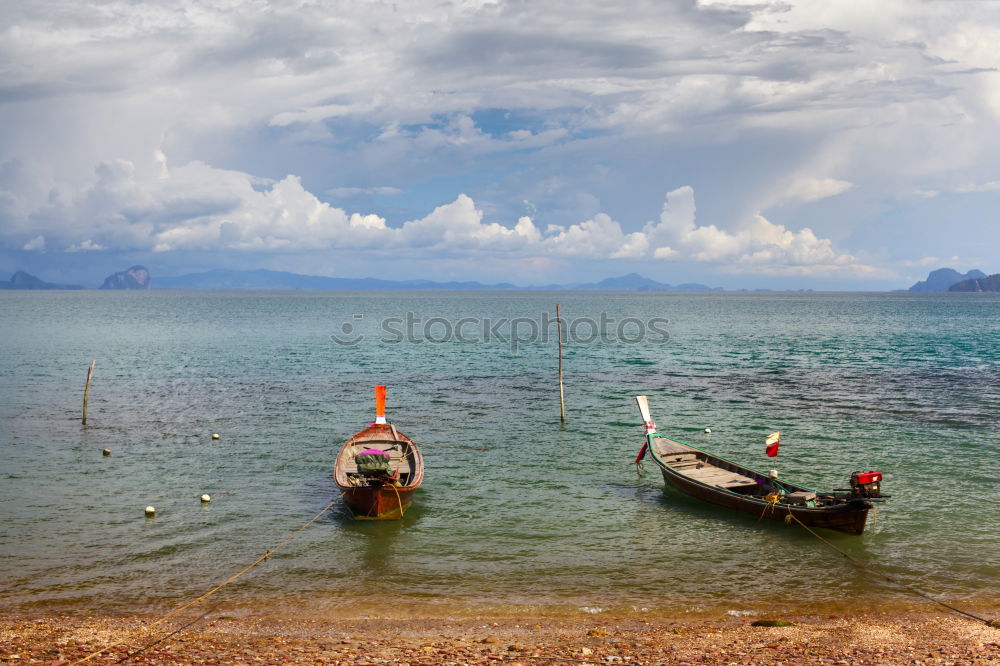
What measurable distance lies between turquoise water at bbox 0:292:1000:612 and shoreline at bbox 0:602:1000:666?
103 cm

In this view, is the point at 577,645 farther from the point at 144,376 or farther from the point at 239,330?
the point at 239,330

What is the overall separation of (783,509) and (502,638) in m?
11.4

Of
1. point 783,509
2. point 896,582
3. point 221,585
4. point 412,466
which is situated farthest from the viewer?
point 412,466

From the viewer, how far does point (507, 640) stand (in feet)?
49.2

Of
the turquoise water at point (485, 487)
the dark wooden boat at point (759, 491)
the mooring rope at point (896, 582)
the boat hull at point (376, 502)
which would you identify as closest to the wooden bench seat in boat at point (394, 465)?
the turquoise water at point (485, 487)

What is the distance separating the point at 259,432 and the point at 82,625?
21294mm

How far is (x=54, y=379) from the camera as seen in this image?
54.7 m

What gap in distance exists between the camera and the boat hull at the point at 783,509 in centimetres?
2091

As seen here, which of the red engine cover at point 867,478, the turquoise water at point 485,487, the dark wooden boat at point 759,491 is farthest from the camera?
the dark wooden boat at point 759,491

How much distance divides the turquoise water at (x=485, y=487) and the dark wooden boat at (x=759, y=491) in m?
0.60

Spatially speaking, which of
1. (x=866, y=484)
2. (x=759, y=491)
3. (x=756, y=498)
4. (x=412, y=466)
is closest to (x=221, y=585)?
(x=412, y=466)

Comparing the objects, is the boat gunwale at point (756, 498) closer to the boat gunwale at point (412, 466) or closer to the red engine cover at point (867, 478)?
the red engine cover at point (867, 478)

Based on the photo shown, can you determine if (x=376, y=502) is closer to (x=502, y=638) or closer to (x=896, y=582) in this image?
(x=502, y=638)

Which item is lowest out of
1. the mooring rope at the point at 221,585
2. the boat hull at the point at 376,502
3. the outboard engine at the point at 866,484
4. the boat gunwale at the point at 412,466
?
the mooring rope at the point at 221,585
